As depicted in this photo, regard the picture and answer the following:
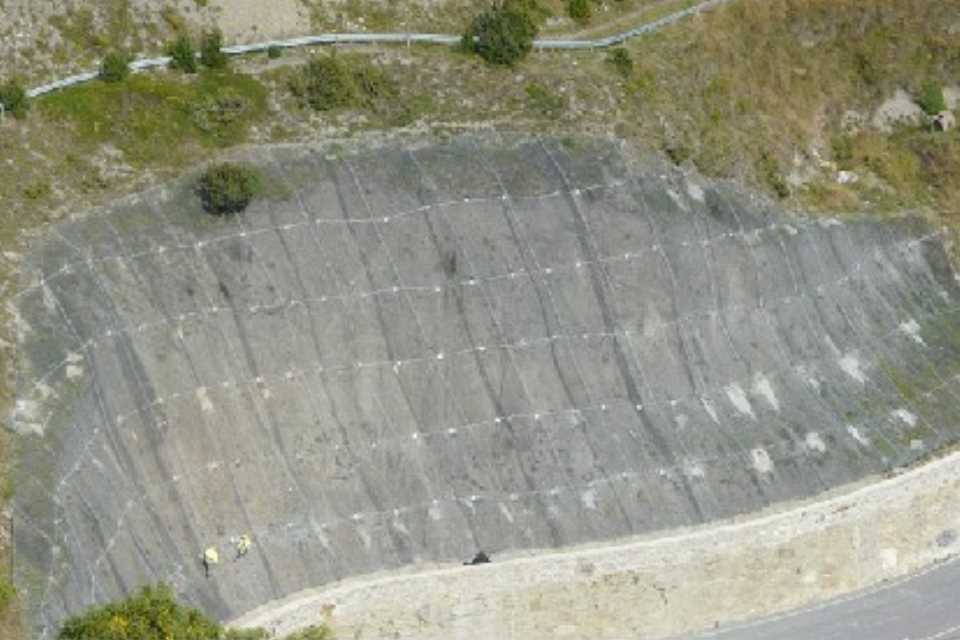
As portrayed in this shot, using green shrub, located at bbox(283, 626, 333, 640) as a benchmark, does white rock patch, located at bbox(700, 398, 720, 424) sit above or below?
below

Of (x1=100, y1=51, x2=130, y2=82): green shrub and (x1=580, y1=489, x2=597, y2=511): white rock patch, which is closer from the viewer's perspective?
(x1=580, y1=489, x2=597, y2=511): white rock patch

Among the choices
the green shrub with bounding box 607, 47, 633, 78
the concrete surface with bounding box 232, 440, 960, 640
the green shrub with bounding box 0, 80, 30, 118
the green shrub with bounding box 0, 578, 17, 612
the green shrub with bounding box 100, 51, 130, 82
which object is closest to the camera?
the green shrub with bounding box 0, 578, 17, 612

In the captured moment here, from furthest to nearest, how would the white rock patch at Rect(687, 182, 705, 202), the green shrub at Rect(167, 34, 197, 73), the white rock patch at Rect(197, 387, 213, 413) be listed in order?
the white rock patch at Rect(687, 182, 705, 202) → the green shrub at Rect(167, 34, 197, 73) → the white rock patch at Rect(197, 387, 213, 413)

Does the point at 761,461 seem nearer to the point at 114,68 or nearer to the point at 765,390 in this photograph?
the point at 765,390

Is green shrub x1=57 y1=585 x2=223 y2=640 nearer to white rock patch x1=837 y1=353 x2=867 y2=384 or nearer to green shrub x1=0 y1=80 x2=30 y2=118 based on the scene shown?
green shrub x1=0 y1=80 x2=30 y2=118

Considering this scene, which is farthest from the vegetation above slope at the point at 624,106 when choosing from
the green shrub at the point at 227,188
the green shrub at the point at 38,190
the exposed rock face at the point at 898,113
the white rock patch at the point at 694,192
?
the green shrub at the point at 227,188

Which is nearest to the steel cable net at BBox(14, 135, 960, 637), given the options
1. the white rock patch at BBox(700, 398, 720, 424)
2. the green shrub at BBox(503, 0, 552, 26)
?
the white rock patch at BBox(700, 398, 720, 424)

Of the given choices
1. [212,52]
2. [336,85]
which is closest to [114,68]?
[212,52]

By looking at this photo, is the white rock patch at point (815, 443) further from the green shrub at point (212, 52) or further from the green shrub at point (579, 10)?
the green shrub at point (212, 52)
